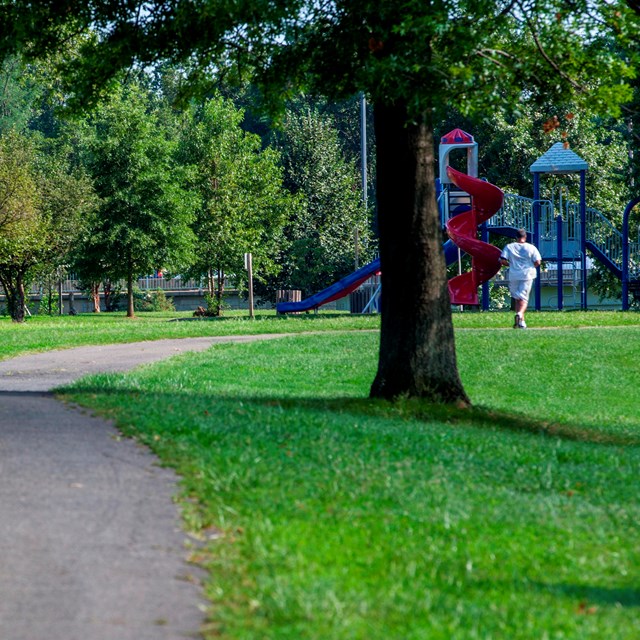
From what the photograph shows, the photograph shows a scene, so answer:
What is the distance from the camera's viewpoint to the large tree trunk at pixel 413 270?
38.4 feet

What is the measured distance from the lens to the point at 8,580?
4855 millimetres

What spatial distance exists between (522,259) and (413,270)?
11995mm

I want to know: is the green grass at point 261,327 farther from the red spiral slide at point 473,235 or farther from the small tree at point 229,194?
the small tree at point 229,194

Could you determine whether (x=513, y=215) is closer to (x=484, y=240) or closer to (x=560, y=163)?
(x=484, y=240)

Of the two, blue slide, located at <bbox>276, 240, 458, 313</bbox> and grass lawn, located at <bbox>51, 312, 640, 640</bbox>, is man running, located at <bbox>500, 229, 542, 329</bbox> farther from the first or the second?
blue slide, located at <bbox>276, 240, 458, 313</bbox>

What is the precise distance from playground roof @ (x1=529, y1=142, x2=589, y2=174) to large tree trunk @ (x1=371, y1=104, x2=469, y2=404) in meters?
23.4

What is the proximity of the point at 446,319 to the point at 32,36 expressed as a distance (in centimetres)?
537

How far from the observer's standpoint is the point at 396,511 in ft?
21.3

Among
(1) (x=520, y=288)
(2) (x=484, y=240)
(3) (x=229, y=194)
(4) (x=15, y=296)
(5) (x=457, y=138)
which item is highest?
(5) (x=457, y=138)

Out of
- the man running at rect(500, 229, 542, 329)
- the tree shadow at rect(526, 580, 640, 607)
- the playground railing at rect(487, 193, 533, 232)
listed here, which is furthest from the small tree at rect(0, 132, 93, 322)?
the tree shadow at rect(526, 580, 640, 607)

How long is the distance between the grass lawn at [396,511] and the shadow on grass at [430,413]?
0.04 meters

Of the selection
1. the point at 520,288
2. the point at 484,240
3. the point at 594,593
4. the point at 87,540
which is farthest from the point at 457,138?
the point at 87,540

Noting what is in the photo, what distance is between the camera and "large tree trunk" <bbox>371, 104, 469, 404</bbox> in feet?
38.4

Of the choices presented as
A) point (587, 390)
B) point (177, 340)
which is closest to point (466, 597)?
point (587, 390)
